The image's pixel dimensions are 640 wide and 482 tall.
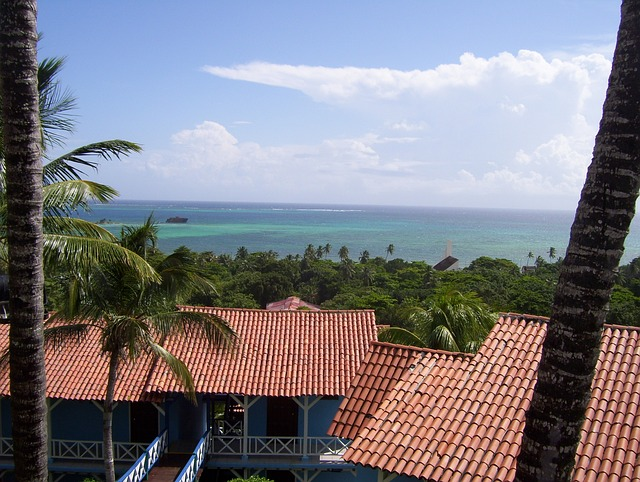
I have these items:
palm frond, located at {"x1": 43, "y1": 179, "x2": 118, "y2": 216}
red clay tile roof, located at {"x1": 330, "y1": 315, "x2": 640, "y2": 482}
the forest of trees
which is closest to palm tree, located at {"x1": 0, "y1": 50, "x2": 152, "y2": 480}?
palm frond, located at {"x1": 43, "y1": 179, "x2": 118, "y2": 216}

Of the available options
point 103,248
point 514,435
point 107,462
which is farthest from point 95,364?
point 514,435

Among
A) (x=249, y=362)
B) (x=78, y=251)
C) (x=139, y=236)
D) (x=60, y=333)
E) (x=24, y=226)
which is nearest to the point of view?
(x=24, y=226)

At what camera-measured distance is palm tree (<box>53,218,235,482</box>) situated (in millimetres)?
10688

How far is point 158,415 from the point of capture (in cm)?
1611

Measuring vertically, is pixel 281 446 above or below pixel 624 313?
below

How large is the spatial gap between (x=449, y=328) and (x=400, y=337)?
64.7 inches

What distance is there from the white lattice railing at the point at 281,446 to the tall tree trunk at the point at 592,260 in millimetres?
12300

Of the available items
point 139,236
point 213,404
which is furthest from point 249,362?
point 139,236

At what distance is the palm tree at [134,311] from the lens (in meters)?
10.7

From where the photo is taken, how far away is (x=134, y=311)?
11430 millimetres

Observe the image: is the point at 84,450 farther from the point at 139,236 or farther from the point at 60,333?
the point at 139,236

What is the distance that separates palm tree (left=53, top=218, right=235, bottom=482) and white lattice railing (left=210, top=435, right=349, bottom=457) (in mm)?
4462

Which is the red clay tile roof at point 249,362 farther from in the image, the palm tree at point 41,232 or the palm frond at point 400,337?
the palm tree at point 41,232

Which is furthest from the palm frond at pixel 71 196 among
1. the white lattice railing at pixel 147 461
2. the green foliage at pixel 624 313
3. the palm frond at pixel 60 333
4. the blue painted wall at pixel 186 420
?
the green foliage at pixel 624 313
